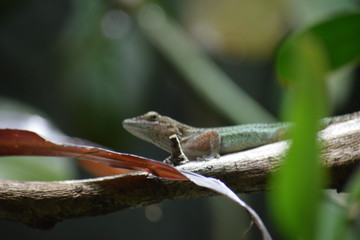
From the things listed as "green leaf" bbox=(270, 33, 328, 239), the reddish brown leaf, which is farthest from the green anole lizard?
"green leaf" bbox=(270, 33, 328, 239)

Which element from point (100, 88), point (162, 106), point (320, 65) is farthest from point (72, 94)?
point (320, 65)

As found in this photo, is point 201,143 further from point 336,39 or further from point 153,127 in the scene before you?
point 336,39

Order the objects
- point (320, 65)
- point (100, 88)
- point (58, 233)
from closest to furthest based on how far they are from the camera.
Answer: point (320, 65) < point (100, 88) < point (58, 233)

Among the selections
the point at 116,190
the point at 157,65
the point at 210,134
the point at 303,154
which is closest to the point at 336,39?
the point at 210,134

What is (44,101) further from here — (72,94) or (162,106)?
(72,94)

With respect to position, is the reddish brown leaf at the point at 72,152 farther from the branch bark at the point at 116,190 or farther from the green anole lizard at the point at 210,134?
the green anole lizard at the point at 210,134

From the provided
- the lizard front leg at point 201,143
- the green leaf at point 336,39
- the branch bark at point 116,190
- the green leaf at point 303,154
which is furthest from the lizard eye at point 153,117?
the green leaf at point 303,154
